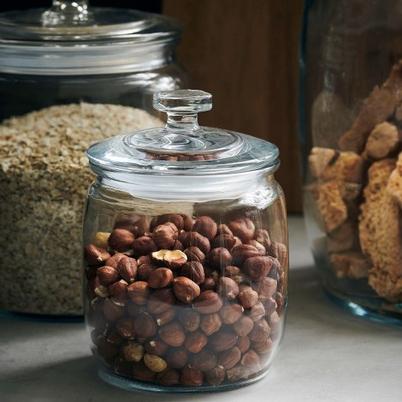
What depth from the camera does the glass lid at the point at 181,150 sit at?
1.03 meters

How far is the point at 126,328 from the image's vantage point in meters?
1.05

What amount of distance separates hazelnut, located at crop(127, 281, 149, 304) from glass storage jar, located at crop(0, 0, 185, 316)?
195 millimetres

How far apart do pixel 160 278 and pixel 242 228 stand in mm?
88

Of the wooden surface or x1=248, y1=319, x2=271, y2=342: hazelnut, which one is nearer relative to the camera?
x1=248, y1=319, x2=271, y2=342: hazelnut

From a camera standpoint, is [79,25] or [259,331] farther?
[79,25]

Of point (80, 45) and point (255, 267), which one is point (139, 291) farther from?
point (80, 45)

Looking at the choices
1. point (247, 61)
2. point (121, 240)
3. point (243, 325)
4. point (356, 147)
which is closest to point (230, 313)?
point (243, 325)

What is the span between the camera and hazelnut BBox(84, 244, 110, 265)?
1.07 meters

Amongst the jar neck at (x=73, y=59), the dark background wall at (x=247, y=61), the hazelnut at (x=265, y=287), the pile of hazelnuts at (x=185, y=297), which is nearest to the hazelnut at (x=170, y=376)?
the pile of hazelnuts at (x=185, y=297)

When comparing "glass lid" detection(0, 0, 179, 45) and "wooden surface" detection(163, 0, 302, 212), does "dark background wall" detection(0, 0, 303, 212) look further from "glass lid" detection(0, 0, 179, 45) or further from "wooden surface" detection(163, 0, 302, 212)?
"glass lid" detection(0, 0, 179, 45)

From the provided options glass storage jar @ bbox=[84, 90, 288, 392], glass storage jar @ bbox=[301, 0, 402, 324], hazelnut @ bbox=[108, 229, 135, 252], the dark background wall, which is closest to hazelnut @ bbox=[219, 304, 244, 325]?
glass storage jar @ bbox=[84, 90, 288, 392]

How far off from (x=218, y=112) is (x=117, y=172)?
540 mm

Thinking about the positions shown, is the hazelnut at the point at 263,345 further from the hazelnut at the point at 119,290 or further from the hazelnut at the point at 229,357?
the hazelnut at the point at 119,290

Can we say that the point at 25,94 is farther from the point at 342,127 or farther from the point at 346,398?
the point at 346,398
